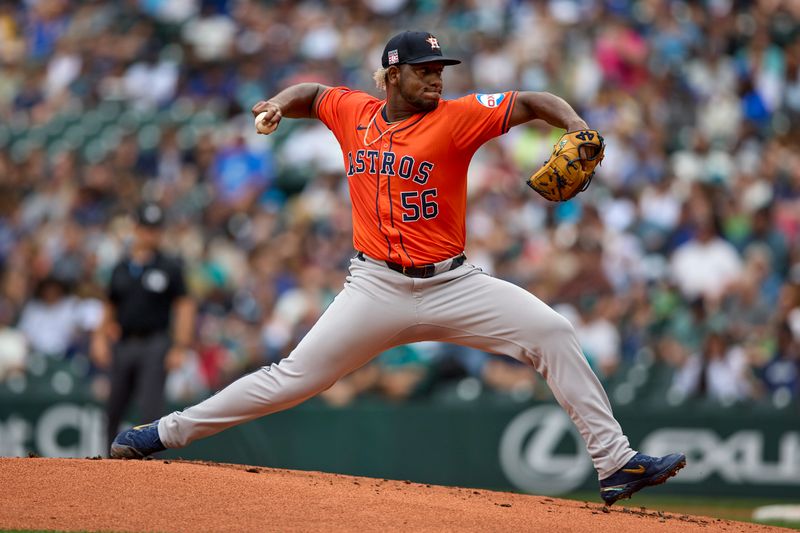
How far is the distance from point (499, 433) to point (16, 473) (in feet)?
18.9

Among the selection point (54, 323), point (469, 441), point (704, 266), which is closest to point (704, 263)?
point (704, 266)

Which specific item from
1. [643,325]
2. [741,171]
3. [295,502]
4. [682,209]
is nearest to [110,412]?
[295,502]

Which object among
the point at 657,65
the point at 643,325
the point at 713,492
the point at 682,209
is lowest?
the point at 713,492

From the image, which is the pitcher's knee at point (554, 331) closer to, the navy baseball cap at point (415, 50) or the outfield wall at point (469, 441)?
the navy baseball cap at point (415, 50)

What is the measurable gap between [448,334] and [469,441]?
5273mm

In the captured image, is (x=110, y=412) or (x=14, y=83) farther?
(x=14, y=83)

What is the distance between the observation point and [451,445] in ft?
37.0

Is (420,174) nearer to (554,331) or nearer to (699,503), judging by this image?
(554,331)

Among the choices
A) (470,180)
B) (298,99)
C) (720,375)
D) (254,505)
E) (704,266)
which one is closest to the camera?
(254,505)

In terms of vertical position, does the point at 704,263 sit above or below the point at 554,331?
below

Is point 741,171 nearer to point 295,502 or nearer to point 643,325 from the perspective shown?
point 643,325

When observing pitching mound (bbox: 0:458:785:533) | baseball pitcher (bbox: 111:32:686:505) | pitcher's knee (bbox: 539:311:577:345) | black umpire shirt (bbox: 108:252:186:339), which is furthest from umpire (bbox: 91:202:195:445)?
pitcher's knee (bbox: 539:311:577:345)

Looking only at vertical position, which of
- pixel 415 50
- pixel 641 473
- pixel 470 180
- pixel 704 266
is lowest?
pixel 641 473

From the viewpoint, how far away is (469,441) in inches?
444
